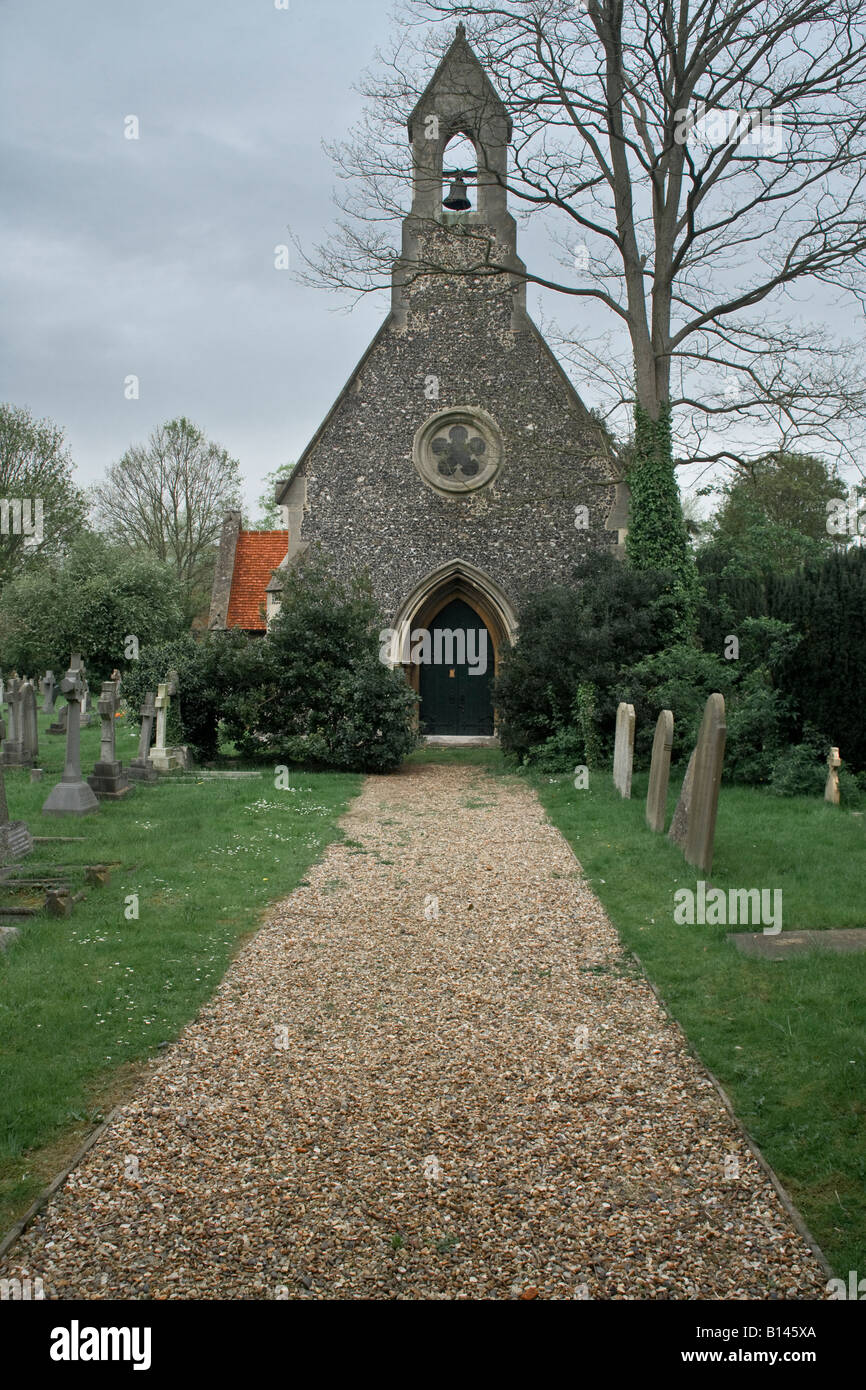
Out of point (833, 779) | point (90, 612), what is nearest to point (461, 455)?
point (833, 779)

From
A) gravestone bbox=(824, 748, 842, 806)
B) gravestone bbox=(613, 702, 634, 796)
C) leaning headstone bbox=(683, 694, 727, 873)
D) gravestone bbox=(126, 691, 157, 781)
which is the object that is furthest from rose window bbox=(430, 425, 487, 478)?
leaning headstone bbox=(683, 694, 727, 873)

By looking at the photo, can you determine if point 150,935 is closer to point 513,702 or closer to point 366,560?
point 513,702

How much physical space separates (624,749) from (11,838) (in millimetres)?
7183

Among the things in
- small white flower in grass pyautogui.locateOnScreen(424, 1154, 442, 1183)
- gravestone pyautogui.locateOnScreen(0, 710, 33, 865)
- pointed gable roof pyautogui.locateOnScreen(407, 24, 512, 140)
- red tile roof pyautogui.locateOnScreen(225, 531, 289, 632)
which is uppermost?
pointed gable roof pyautogui.locateOnScreen(407, 24, 512, 140)

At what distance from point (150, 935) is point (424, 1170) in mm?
3056

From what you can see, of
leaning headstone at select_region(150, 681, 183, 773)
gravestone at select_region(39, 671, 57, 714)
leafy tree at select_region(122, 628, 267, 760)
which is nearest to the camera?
leaning headstone at select_region(150, 681, 183, 773)

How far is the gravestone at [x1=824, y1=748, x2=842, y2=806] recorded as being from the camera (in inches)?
434

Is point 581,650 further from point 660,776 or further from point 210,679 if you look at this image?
point 210,679

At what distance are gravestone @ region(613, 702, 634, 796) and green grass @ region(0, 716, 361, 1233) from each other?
142 inches

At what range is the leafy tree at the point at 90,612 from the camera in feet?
88.3

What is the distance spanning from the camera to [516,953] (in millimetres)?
6078

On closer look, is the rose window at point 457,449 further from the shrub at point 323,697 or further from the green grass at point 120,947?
the green grass at point 120,947

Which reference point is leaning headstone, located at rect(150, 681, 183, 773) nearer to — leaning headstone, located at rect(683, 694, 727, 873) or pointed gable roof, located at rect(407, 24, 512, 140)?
leaning headstone, located at rect(683, 694, 727, 873)

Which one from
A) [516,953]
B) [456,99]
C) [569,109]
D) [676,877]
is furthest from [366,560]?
[516,953]
